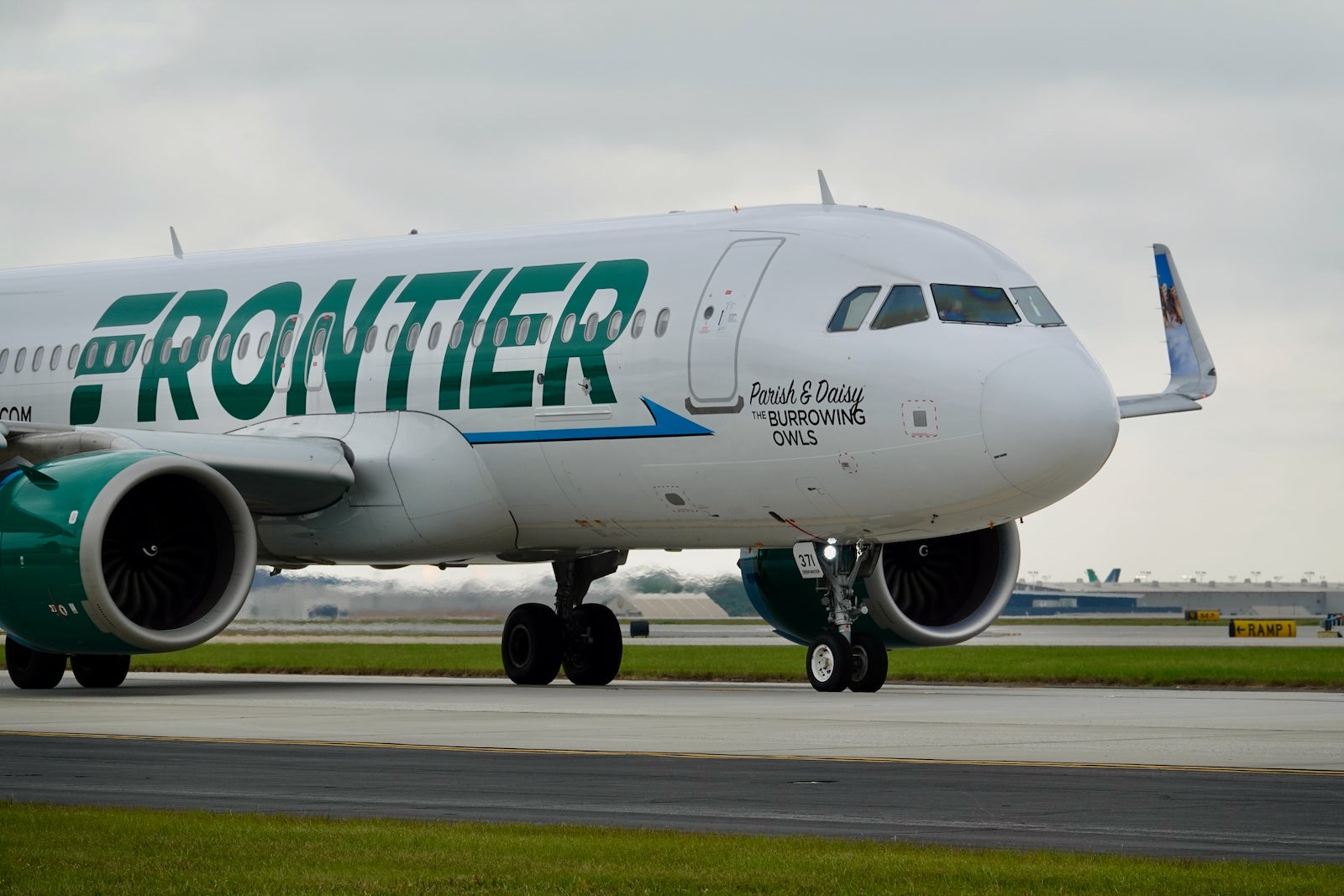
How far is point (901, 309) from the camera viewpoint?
20.5 metres

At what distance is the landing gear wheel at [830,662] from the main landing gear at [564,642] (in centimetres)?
468

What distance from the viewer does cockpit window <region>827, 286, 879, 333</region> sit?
20.6m

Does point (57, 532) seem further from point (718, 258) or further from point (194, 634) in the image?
point (718, 258)

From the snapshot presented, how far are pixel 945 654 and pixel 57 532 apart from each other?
19141 mm

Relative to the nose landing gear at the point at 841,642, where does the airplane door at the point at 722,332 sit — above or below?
above

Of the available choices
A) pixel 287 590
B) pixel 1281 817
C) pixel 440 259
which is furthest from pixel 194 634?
pixel 287 590

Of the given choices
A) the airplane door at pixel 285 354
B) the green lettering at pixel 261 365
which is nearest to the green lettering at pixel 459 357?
the airplane door at pixel 285 354

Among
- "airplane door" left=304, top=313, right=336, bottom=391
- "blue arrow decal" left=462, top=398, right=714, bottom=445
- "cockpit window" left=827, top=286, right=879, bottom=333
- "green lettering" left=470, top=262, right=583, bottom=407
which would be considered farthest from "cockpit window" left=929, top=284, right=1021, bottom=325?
"airplane door" left=304, top=313, right=336, bottom=391

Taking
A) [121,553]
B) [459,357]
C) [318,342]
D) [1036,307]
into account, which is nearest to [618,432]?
[459,357]

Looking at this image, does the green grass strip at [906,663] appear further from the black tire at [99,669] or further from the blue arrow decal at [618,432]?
the blue arrow decal at [618,432]

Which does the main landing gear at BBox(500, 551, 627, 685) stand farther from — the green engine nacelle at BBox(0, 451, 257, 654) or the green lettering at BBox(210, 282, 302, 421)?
the green engine nacelle at BBox(0, 451, 257, 654)

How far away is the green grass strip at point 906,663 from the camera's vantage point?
27.0 metres

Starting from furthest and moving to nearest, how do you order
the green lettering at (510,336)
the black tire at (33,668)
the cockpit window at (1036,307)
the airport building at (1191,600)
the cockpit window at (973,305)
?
1. the airport building at (1191,600)
2. the black tire at (33,668)
3. the green lettering at (510,336)
4. the cockpit window at (1036,307)
5. the cockpit window at (973,305)

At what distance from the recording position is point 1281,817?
32.6ft
